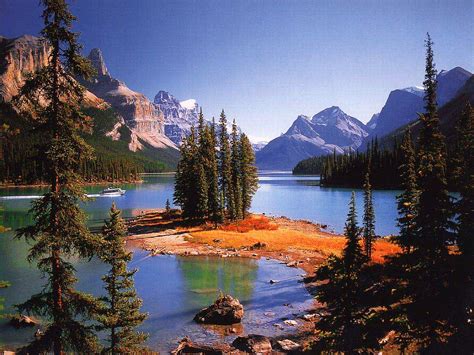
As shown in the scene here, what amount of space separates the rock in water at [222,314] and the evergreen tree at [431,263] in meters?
13.2

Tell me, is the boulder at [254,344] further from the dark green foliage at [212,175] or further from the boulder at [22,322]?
the dark green foliage at [212,175]

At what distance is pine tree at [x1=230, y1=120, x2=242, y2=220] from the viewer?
7462 cm

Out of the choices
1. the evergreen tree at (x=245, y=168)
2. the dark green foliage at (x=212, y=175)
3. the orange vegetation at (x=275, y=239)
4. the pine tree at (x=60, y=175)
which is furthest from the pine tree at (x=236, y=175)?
the pine tree at (x=60, y=175)

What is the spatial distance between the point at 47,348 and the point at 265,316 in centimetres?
1794

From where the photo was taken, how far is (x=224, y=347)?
22391 mm

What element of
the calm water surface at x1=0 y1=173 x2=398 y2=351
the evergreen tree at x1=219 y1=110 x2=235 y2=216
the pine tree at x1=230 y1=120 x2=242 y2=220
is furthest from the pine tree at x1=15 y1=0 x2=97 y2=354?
the pine tree at x1=230 y1=120 x2=242 y2=220

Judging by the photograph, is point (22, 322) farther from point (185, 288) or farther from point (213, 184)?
point (213, 184)

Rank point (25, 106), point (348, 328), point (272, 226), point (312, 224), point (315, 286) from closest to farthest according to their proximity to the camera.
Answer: point (25, 106), point (348, 328), point (315, 286), point (272, 226), point (312, 224)

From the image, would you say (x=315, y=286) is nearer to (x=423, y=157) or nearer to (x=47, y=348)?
(x=423, y=157)

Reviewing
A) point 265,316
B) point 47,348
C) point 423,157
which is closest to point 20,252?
point 265,316

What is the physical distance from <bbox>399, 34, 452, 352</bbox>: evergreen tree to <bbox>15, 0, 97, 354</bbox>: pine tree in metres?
15.0

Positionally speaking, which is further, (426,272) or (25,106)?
(426,272)

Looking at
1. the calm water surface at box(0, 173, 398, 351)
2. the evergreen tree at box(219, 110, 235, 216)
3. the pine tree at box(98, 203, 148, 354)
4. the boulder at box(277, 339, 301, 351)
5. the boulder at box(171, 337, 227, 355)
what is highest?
the evergreen tree at box(219, 110, 235, 216)

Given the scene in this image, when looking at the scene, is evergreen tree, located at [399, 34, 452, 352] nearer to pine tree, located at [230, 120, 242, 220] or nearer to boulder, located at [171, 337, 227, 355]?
boulder, located at [171, 337, 227, 355]
